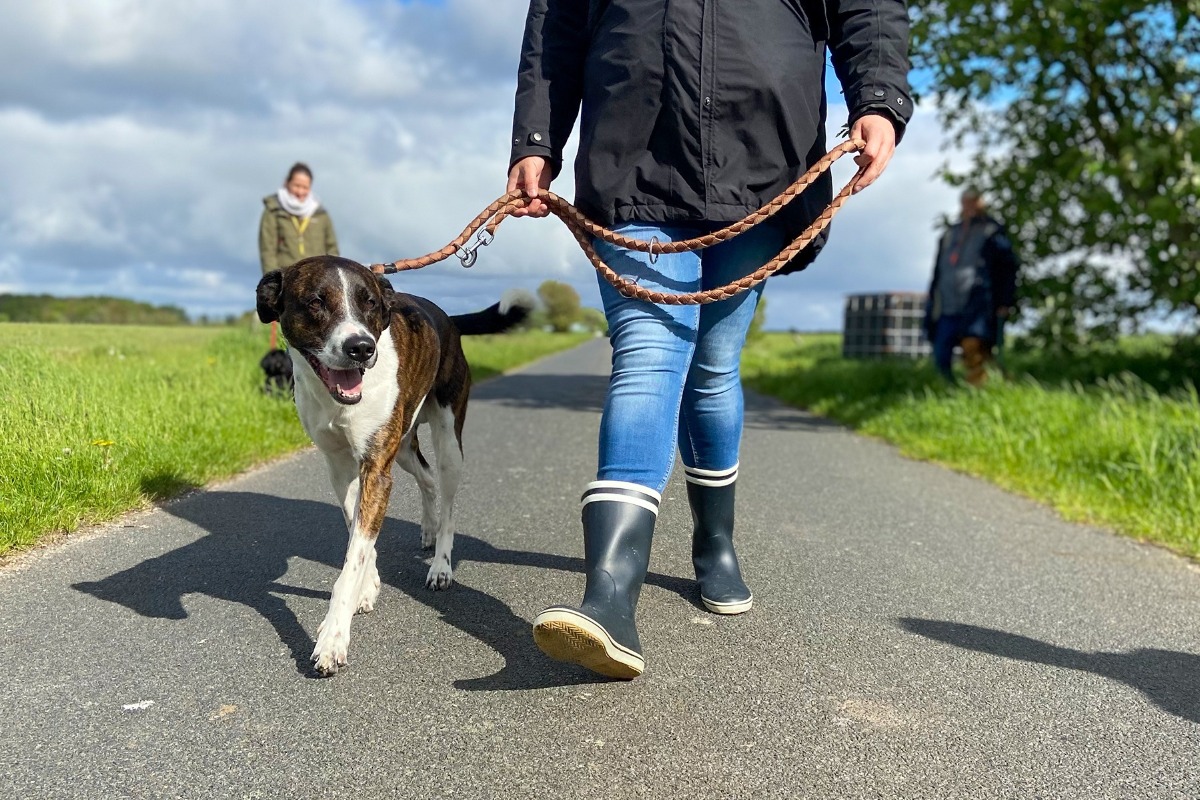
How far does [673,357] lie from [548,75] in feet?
3.23

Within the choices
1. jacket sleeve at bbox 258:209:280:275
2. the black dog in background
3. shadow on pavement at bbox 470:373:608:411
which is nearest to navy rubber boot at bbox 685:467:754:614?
the black dog in background

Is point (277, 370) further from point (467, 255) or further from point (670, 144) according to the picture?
point (670, 144)

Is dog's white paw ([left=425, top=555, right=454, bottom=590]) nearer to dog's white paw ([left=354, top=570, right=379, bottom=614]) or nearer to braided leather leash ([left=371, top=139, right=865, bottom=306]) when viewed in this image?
dog's white paw ([left=354, top=570, right=379, bottom=614])

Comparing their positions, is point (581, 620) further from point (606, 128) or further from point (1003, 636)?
point (1003, 636)

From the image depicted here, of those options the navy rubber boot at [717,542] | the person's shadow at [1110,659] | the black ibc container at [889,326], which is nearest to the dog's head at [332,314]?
the navy rubber boot at [717,542]

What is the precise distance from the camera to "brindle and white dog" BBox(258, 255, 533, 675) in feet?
9.87

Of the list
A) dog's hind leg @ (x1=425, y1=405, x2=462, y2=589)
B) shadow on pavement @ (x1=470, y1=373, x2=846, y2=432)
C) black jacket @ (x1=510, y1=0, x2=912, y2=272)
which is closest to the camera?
black jacket @ (x1=510, y1=0, x2=912, y2=272)

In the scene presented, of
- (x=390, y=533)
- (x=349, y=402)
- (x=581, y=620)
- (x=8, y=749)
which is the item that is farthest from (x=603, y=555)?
(x=390, y=533)

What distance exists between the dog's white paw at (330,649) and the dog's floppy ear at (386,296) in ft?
3.37

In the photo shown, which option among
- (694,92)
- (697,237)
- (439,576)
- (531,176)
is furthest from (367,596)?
(694,92)

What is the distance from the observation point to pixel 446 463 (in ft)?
13.2

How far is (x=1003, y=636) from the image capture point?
3283mm

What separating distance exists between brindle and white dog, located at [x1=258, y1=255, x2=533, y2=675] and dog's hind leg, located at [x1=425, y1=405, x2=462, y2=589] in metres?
0.08

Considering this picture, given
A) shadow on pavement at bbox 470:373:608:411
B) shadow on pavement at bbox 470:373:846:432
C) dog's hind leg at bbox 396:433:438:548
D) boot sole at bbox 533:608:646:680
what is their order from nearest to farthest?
1. boot sole at bbox 533:608:646:680
2. dog's hind leg at bbox 396:433:438:548
3. shadow on pavement at bbox 470:373:846:432
4. shadow on pavement at bbox 470:373:608:411
